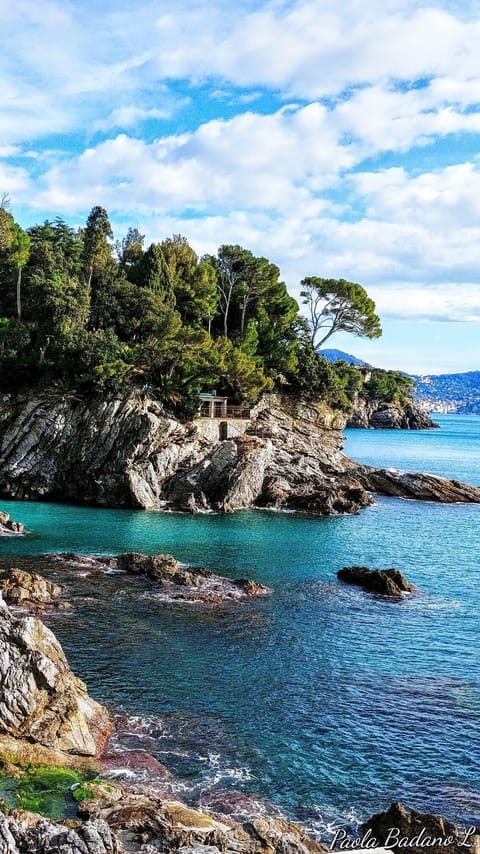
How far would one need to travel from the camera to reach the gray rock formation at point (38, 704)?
18.0m

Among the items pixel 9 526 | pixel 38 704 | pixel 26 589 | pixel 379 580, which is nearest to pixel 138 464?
pixel 9 526

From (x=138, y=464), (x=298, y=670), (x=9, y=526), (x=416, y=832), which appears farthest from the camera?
(x=138, y=464)

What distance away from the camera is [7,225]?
71750 mm

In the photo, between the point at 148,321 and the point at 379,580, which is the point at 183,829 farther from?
the point at 148,321

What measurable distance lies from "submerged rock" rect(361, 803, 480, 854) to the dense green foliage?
4928 cm

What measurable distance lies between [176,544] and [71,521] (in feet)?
35.5

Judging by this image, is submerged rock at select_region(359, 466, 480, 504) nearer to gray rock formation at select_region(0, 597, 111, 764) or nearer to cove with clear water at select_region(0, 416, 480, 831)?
cove with clear water at select_region(0, 416, 480, 831)

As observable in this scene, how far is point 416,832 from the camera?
15.0m

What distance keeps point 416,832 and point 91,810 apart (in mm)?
7335

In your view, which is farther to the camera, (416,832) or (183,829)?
(416,832)

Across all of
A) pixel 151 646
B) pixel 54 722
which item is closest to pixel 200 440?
pixel 151 646

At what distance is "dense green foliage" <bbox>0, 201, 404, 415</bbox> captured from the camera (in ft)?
209

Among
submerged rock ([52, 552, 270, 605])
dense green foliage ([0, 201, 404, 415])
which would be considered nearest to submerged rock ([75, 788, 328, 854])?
submerged rock ([52, 552, 270, 605])

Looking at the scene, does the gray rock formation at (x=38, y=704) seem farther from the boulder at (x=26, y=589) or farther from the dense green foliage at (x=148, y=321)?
the dense green foliage at (x=148, y=321)
